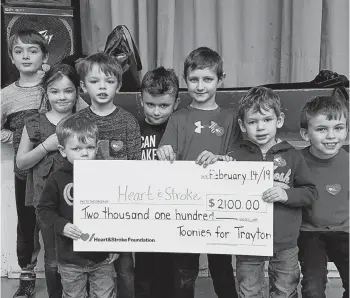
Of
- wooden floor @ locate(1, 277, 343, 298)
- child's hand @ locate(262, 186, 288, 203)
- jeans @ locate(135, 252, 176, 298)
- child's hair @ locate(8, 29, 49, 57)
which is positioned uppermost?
child's hair @ locate(8, 29, 49, 57)

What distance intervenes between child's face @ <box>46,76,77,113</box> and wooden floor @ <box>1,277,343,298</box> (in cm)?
99

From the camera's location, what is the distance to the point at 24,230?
236cm

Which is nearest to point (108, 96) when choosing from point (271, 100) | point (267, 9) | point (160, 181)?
point (160, 181)

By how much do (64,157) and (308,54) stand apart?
1.68 meters

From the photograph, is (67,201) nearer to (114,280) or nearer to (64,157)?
(64,157)

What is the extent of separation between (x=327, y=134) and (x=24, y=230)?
1479 millimetres

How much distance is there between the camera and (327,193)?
185 cm

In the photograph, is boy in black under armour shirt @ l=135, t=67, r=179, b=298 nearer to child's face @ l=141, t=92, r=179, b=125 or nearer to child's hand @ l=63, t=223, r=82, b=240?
child's face @ l=141, t=92, r=179, b=125

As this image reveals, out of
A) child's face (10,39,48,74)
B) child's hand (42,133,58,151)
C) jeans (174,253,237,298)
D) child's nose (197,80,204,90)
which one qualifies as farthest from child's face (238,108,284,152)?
child's face (10,39,48,74)

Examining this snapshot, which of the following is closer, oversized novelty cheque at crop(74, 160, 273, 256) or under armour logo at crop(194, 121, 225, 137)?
oversized novelty cheque at crop(74, 160, 273, 256)

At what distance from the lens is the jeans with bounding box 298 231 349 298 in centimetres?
186

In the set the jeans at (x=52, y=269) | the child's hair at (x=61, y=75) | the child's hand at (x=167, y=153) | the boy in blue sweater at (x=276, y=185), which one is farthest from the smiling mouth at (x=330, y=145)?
the jeans at (x=52, y=269)

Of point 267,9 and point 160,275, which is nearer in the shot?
point 160,275

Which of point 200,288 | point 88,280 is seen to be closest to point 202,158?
point 88,280
